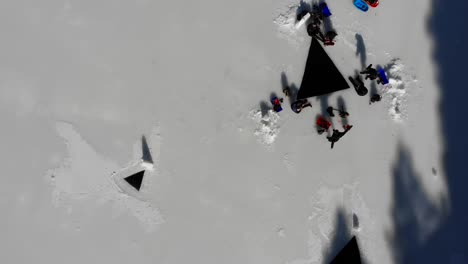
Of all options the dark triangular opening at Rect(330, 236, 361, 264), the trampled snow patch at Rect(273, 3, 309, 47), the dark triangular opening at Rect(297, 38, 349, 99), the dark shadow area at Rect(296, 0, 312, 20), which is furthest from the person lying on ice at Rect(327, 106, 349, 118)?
the dark triangular opening at Rect(330, 236, 361, 264)

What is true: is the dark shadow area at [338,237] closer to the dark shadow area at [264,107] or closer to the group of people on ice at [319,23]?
the dark shadow area at [264,107]

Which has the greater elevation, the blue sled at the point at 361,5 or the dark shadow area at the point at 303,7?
the dark shadow area at the point at 303,7

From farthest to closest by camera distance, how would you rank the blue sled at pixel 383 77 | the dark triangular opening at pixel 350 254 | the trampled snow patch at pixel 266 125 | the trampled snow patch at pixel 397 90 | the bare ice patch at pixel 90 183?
the trampled snow patch at pixel 397 90, the blue sled at pixel 383 77, the dark triangular opening at pixel 350 254, the trampled snow patch at pixel 266 125, the bare ice patch at pixel 90 183

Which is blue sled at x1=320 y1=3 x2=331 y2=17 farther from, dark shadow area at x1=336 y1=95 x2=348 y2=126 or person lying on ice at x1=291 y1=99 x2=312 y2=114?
person lying on ice at x1=291 y1=99 x2=312 y2=114

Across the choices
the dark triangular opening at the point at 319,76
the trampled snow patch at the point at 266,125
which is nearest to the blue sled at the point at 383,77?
the dark triangular opening at the point at 319,76

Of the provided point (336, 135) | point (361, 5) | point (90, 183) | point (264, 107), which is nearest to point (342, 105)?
point (336, 135)

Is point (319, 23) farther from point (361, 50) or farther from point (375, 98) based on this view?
point (375, 98)
